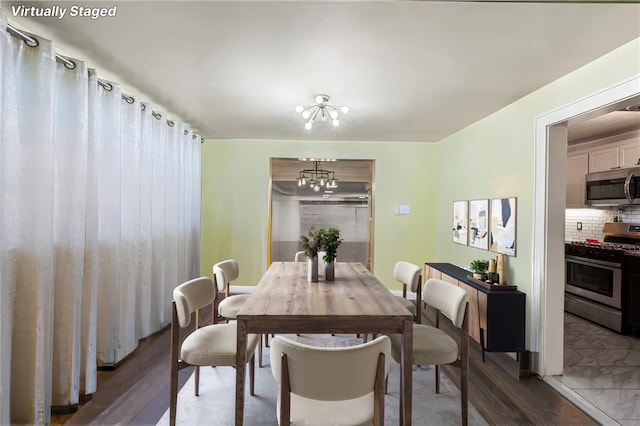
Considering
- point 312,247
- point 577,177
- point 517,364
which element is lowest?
point 517,364

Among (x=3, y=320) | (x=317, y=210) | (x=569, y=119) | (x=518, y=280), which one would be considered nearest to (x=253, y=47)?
(x=3, y=320)

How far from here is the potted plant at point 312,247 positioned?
2.34 m

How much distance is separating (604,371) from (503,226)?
1408 millimetres

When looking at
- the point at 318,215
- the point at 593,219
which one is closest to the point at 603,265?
the point at 593,219

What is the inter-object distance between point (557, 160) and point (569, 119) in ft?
1.11

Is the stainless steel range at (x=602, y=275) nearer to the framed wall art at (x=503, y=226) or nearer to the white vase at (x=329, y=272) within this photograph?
the framed wall art at (x=503, y=226)

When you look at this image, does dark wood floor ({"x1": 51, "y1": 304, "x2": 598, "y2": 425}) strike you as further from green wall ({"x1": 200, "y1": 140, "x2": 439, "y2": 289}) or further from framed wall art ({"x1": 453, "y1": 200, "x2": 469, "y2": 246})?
green wall ({"x1": 200, "y1": 140, "x2": 439, "y2": 289})

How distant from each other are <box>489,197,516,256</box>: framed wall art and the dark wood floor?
3.44 ft

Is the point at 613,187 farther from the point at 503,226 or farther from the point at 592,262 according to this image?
the point at 503,226

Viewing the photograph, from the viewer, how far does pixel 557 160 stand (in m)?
2.42

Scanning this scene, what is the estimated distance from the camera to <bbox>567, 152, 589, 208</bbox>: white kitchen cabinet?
13.3 feet

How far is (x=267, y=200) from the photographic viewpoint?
4.66 meters

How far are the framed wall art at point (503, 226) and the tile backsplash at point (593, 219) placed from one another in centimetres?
129

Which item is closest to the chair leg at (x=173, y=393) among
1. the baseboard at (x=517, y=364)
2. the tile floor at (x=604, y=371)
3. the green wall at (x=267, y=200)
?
the baseboard at (x=517, y=364)
